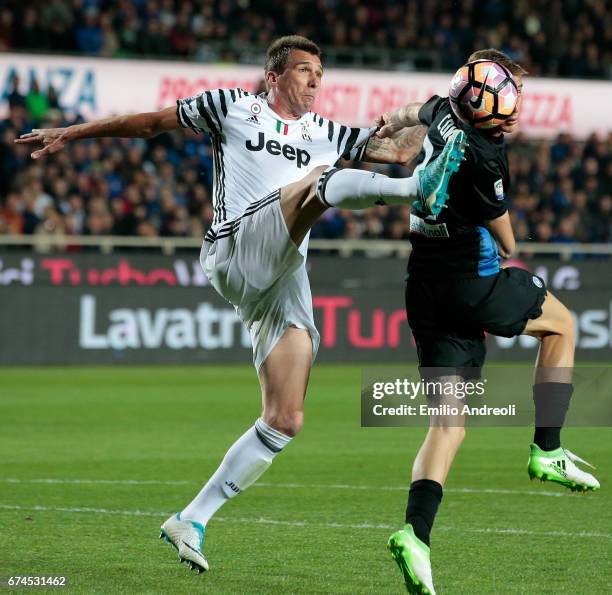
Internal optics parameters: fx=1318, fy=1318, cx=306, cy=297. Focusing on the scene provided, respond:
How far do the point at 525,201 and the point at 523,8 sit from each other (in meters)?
5.61

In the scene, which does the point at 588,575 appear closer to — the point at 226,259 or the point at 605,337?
the point at 226,259

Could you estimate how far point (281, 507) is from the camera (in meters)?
8.05

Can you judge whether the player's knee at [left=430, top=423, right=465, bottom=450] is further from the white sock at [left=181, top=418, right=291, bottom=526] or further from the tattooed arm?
the tattooed arm

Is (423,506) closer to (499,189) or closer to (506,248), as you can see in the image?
(506,248)

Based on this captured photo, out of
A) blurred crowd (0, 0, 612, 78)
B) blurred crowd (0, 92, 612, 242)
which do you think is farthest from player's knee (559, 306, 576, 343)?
blurred crowd (0, 0, 612, 78)

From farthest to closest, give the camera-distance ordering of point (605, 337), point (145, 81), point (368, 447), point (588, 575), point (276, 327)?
point (145, 81) → point (605, 337) → point (368, 447) → point (276, 327) → point (588, 575)

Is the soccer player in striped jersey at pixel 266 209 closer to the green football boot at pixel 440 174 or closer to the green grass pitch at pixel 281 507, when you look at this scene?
the green grass pitch at pixel 281 507

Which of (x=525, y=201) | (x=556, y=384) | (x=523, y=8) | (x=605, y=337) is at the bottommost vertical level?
(x=605, y=337)

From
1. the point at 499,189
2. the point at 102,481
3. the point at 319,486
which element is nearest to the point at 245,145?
the point at 499,189

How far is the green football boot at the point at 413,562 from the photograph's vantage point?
202 inches

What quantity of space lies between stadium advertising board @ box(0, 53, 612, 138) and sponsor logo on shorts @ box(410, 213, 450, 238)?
50.3 feet

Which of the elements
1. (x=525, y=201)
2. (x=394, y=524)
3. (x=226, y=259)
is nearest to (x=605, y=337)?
(x=525, y=201)

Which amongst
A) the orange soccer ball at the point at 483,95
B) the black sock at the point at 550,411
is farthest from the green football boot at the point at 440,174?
the black sock at the point at 550,411

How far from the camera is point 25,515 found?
299 inches
